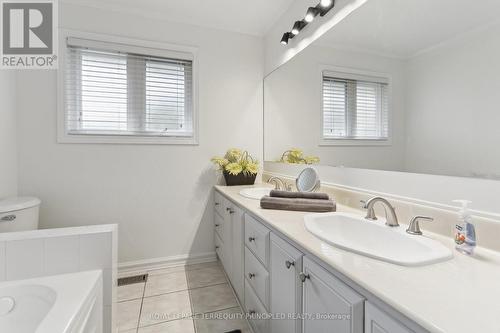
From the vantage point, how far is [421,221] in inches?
39.2

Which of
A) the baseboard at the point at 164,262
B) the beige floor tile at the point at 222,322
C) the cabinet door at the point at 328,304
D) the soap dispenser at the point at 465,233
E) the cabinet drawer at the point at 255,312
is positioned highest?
the soap dispenser at the point at 465,233

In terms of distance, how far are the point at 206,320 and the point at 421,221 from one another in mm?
1431

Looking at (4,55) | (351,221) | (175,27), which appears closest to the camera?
(351,221)

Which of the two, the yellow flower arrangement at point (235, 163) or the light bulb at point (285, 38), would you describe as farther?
the yellow flower arrangement at point (235, 163)

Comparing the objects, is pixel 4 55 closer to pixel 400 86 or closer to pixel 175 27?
pixel 175 27

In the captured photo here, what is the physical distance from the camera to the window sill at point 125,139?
6.40 feet

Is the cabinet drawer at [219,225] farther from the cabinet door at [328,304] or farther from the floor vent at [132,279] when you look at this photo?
the cabinet door at [328,304]

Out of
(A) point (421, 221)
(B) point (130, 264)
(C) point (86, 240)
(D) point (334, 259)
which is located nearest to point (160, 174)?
(B) point (130, 264)

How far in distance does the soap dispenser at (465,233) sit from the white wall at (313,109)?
0.37m

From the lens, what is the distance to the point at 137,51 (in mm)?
2117

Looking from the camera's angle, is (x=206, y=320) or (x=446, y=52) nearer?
(x=446, y=52)

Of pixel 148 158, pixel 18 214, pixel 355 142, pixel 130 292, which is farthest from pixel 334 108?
pixel 18 214

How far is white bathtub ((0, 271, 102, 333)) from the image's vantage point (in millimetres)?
947

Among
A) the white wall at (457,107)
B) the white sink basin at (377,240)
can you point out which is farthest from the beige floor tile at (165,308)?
the white wall at (457,107)
